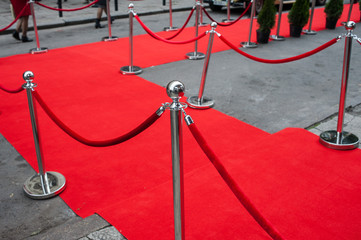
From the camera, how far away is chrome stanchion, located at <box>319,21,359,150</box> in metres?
4.27

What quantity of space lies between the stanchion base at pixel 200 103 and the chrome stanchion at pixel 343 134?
68.5 inches

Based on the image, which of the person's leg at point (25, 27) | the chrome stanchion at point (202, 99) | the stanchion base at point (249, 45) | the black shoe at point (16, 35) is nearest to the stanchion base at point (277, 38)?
the stanchion base at point (249, 45)

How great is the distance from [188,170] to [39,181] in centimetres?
150

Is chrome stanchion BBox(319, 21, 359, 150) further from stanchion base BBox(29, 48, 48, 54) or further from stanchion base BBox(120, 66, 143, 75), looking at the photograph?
stanchion base BBox(29, 48, 48, 54)

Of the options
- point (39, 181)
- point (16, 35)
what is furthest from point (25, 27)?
point (39, 181)

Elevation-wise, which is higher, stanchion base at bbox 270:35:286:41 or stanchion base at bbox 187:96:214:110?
stanchion base at bbox 270:35:286:41

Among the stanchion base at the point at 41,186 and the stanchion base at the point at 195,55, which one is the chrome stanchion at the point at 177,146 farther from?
the stanchion base at the point at 195,55

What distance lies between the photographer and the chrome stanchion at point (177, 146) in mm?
2434

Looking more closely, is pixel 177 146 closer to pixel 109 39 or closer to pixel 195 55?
pixel 195 55

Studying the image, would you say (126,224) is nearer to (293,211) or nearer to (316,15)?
(293,211)

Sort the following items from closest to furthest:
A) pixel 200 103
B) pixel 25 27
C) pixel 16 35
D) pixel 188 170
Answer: pixel 188 170
pixel 200 103
pixel 25 27
pixel 16 35

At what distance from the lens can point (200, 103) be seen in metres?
5.75

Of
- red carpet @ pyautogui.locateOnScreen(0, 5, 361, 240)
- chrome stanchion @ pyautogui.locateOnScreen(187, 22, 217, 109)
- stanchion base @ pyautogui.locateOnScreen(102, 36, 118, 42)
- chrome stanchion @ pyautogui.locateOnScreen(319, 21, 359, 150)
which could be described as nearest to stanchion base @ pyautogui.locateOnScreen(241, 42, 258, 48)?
stanchion base @ pyautogui.locateOnScreen(102, 36, 118, 42)

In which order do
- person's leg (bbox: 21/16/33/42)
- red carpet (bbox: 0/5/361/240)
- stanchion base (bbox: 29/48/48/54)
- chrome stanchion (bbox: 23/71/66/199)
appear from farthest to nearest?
person's leg (bbox: 21/16/33/42)
stanchion base (bbox: 29/48/48/54)
chrome stanchion (bbox: 23/71/66/199)
red carpet (bbox: 0/5/361/240)
